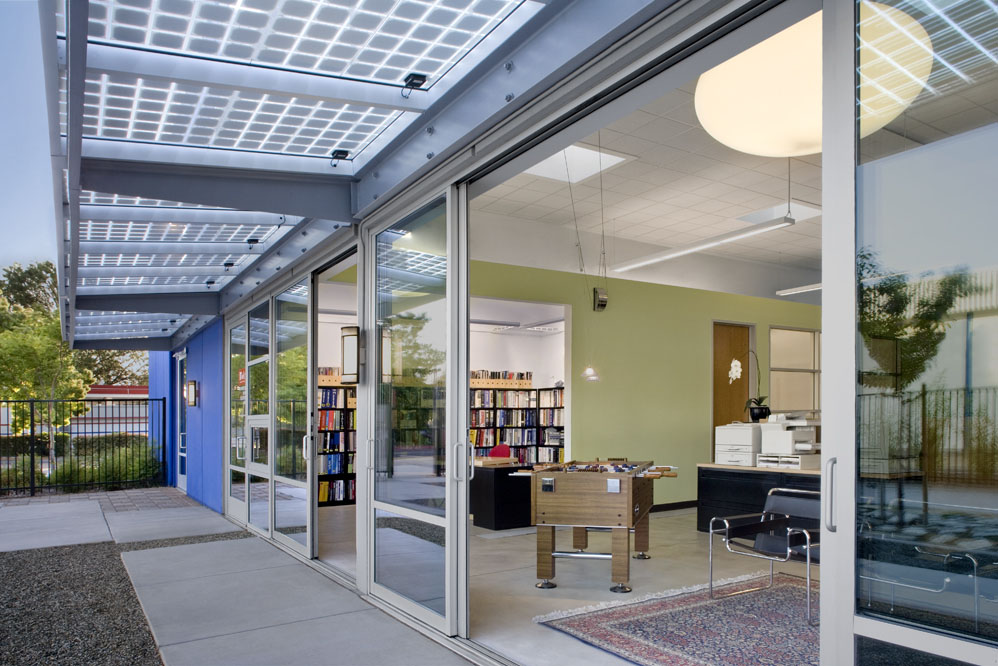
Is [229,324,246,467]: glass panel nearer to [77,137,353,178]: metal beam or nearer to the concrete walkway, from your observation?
the concrete walkway

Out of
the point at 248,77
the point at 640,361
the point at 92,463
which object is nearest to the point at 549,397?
the point at 640,361

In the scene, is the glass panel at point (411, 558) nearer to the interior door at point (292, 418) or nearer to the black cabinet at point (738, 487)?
the interior door at point (292, 418)

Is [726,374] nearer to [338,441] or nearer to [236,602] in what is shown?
[338,441]

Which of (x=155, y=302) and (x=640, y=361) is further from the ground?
(x=155, y=302)

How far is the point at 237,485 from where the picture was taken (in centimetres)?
948

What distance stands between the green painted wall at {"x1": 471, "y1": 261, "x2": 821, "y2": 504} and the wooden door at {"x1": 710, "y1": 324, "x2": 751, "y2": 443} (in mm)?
228

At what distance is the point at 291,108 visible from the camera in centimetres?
405

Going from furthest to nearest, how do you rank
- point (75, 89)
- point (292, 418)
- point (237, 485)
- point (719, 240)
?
point (237, 485) < point (719, 240) < point (292, 418) < point (75, 89)

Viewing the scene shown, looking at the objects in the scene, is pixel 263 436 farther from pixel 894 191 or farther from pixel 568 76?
pixel 894 191

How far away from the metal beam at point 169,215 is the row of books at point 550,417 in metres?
6.50

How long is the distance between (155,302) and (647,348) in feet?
20.6

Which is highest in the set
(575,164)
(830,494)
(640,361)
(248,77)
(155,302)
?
(575,164)

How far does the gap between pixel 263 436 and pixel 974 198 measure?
745cm

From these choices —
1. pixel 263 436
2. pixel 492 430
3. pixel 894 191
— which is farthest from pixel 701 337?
pixel 894 191
